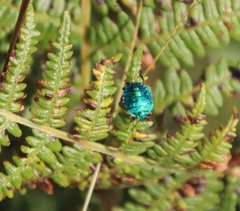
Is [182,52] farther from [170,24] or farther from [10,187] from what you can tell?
[10,187]

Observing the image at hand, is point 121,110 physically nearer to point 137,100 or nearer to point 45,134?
point 137,100

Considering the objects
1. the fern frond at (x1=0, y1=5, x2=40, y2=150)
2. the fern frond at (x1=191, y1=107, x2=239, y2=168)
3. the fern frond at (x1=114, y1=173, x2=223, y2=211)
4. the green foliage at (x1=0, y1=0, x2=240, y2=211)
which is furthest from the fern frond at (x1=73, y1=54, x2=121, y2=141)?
the fern frond at (x1=114, y1=173, x2=223, y2=211)

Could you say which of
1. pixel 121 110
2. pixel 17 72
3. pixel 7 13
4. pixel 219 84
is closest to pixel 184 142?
pixel 121 110

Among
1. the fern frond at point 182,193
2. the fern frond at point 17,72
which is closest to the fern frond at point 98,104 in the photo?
the fern frond at point 17,72

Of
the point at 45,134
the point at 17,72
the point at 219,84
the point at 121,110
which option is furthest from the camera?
the point at 219,84

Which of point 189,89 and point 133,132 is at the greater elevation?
point 189,89

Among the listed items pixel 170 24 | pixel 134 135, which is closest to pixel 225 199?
pixel 134 135

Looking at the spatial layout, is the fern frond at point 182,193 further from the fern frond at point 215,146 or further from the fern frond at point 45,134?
the fern frond at point 45,134
